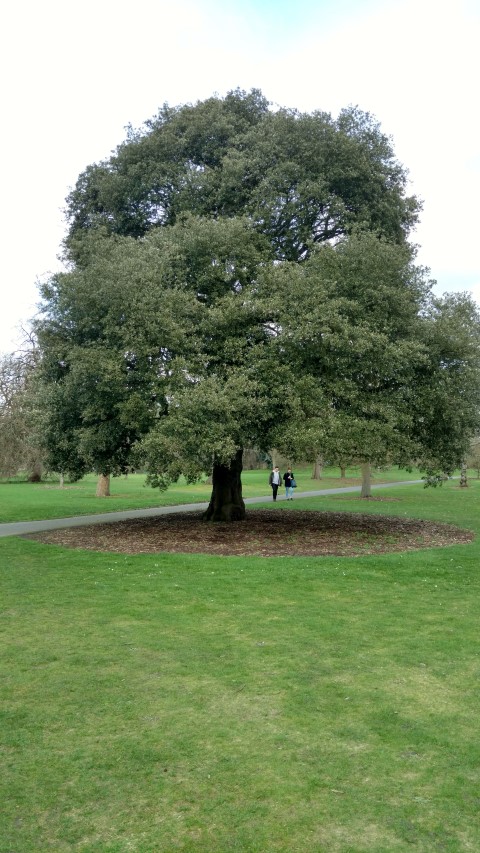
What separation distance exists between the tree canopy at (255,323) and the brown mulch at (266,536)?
1.89 m

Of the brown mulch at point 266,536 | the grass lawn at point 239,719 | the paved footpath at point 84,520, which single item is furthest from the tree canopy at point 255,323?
the grass lawn at point 239,719

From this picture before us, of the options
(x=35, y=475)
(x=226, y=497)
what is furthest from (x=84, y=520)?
(x=35, y=475)

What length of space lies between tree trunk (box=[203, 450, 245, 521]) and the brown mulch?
476 mm

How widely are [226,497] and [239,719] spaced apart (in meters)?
15.7

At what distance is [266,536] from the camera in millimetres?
17547

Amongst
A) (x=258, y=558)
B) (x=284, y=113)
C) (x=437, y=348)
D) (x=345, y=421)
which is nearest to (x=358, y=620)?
(x=258, y=558)

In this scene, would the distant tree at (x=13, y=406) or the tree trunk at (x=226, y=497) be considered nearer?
the tree trunk at (x=226, y=497)

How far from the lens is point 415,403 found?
16969 millimetres

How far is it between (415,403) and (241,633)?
10.3 meters

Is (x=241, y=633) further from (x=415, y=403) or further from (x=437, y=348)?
(x=437, y=348)

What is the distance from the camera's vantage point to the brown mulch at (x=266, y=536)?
1541 centimetres

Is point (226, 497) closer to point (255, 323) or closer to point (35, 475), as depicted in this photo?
point (255, 323)

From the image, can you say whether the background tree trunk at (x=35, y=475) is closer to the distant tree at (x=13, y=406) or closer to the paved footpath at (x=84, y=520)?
the distant tree at (x=13, y=406)

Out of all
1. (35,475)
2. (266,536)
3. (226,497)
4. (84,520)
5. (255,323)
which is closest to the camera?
(255,323)
